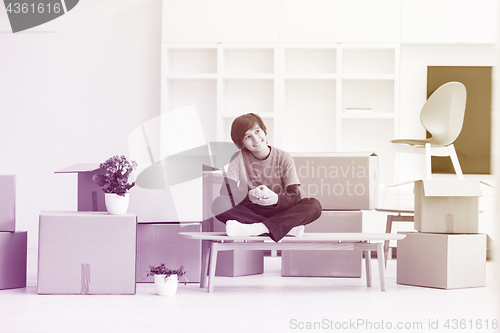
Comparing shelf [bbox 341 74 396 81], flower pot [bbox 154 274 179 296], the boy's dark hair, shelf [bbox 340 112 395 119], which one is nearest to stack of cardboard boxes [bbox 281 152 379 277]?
the boy's dark hair

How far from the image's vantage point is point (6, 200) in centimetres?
269

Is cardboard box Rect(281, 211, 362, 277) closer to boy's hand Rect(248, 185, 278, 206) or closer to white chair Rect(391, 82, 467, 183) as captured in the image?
boy's hand Rect(248, 185, 278, 206)

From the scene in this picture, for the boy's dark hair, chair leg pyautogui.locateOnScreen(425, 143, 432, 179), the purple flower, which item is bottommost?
the purple flower

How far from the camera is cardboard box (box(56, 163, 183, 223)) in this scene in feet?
9.50

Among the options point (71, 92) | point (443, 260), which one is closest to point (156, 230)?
point (443, 260)

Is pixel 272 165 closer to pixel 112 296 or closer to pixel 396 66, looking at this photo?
pixel 112 296

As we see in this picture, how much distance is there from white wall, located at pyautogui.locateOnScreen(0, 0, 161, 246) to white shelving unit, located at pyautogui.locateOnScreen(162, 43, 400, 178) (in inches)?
13.0

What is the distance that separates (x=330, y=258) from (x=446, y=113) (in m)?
1.61

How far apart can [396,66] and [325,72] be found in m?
0.60

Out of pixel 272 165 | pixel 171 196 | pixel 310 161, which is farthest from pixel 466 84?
pixel 171 196

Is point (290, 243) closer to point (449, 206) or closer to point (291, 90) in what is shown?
point (449, 206)

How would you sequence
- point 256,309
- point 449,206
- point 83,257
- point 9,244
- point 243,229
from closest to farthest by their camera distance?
point 256,309 < point 83,257 < point 243,229 < point 9,244 < point 449,206

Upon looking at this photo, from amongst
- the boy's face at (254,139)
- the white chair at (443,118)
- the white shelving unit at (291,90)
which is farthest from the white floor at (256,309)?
the white shelving unit at (291,90)

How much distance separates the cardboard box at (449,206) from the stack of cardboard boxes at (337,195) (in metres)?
0.32
